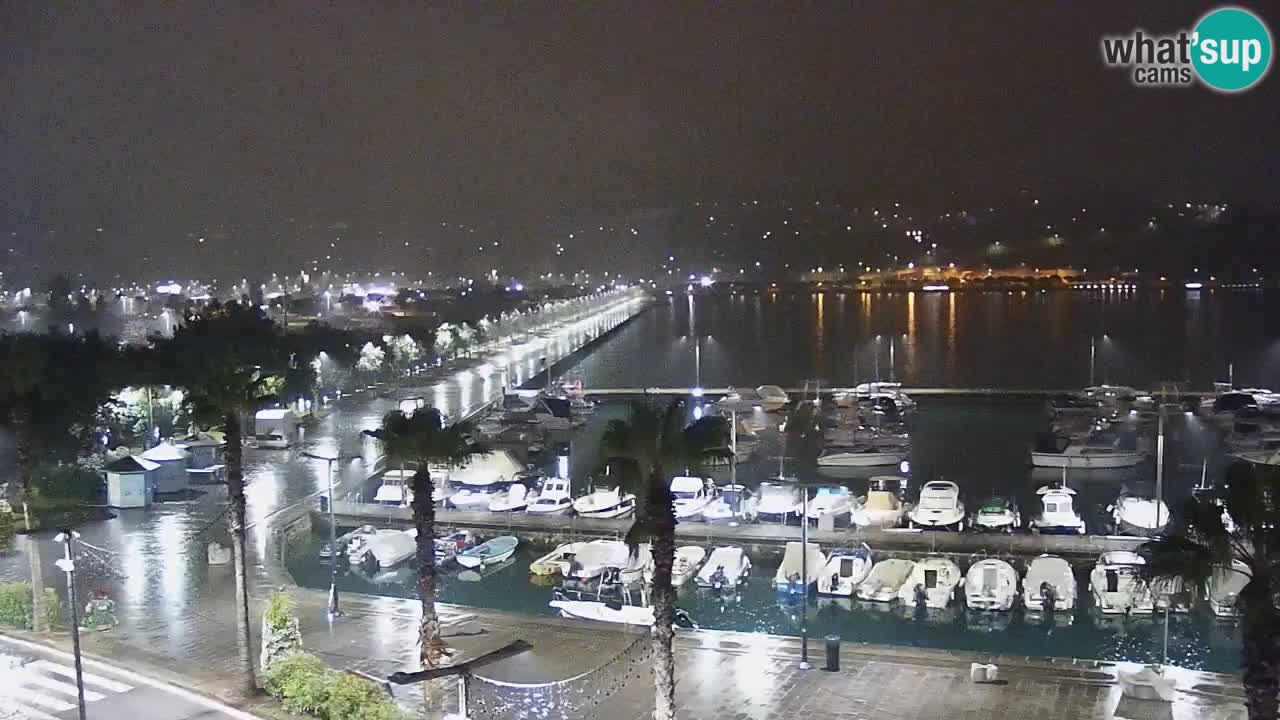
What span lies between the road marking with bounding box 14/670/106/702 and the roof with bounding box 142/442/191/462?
13.8 m

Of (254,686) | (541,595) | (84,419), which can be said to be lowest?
(541,595)

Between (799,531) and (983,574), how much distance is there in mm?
4754

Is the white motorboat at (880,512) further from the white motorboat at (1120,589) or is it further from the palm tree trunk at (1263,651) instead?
the palm tree trunk at (1263,651)

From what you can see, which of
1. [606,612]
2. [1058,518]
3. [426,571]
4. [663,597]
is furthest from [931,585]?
[663,597]

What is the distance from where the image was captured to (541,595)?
21.8 metres

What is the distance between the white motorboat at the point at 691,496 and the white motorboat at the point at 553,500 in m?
2.56

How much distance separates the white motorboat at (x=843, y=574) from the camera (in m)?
20.5

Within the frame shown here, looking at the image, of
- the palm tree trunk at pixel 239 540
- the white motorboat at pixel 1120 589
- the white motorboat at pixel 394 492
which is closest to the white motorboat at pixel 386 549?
the white motorboat at pixel 394 492

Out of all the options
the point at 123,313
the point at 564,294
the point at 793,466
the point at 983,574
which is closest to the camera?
the point at 983,574

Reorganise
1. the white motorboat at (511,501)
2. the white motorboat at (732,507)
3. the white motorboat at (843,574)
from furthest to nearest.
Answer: the white motorboat at (511,501) → the white motorboat at (732,507) → the white motorboat at (843,574)

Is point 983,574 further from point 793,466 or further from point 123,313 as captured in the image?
point 123,313

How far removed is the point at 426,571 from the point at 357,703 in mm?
2671

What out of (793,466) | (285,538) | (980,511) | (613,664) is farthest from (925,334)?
(613,664)

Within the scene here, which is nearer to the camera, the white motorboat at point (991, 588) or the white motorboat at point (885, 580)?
the white motorboat at point (991, 588)
